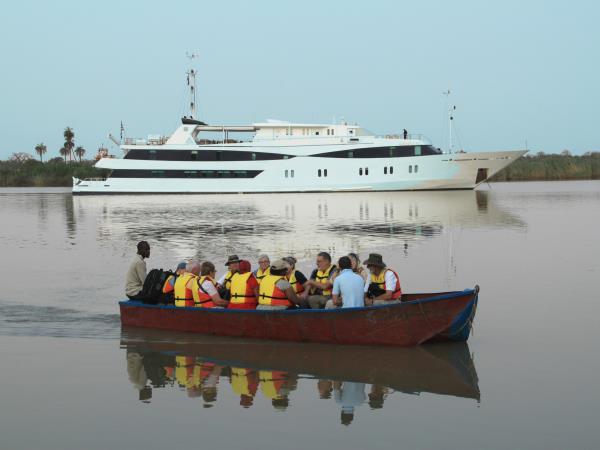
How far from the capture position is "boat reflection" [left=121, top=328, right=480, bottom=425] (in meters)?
8.07

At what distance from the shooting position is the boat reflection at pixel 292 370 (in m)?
8.07

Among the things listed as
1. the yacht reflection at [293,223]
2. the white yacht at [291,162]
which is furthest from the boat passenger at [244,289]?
the white yacht at [291,162]

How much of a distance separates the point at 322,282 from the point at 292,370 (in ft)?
6.07

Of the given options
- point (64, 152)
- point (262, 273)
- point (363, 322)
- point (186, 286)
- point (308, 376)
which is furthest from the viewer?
point (64, 152)

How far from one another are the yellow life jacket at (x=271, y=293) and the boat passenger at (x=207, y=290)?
2.16 ft

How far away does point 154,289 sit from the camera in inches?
449

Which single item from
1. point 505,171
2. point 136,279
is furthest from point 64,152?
point 136,279

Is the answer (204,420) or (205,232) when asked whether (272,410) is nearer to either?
(204,420)

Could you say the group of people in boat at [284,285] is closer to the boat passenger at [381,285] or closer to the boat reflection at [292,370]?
the boat passenger at [381,285]

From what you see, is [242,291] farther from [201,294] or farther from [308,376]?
[308,376]

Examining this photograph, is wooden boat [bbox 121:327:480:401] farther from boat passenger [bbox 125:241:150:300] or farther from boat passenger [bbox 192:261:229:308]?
boat passenger [bbox 125:241:150:300]

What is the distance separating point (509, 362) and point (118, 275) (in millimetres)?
10144

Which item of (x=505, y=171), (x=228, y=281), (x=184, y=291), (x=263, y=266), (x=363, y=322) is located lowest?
(x=363, y=322)

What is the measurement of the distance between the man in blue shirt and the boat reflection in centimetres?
57
